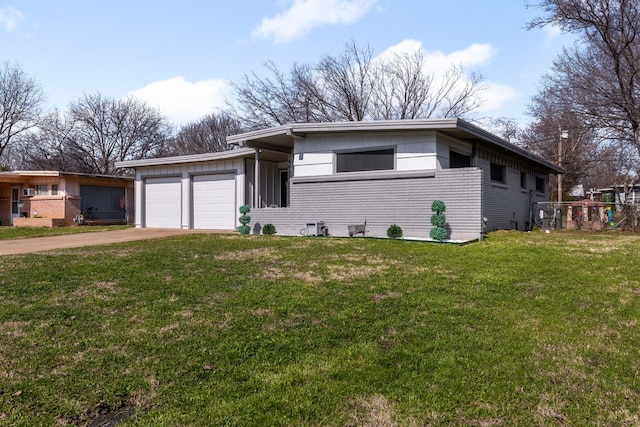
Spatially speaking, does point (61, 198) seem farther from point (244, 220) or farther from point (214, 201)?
point (244, 220)

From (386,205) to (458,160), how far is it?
2.62m

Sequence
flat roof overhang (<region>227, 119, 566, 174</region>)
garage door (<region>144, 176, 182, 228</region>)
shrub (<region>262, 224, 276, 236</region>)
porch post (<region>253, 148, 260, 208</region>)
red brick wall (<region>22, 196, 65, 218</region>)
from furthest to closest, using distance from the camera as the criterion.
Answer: red brick wall (<region>22, 196, 65, 218</region>) < garage door (<region>144, 176, 182, 228</region>) < porch post (<region>253, 148, 260, 208</region>) < shrub (<region>262, 224, 276, 236</region>) < flat roof overhang (<region>227, 119, 566, 174</region>)

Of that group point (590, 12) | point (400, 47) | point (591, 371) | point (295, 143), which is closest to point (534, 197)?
point (590, 12)

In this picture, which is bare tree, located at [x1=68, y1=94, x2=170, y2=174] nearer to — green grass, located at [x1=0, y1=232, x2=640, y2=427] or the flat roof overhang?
the flat roof overhang

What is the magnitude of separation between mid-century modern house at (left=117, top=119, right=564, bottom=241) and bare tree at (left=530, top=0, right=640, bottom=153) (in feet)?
13.0

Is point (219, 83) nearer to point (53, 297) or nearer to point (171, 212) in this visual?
point (171, 212)

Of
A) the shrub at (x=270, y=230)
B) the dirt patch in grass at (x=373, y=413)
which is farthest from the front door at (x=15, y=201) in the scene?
the dirt patch in grass at (x=373, y=413)

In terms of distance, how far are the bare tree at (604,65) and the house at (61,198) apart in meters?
21.3

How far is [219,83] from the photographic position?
92.3 ft

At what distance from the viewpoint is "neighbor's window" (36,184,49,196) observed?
21.8 meters

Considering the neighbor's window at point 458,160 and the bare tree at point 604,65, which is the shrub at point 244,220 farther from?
the bare tree at point 604,65

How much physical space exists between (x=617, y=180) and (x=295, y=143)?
104 ft

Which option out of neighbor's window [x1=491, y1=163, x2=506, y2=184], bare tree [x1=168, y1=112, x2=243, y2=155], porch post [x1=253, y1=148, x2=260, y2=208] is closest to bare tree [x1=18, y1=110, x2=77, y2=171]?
bare tree [x1=168, y1=112, x2=243, y2=155]

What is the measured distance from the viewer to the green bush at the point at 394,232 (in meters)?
11.6
